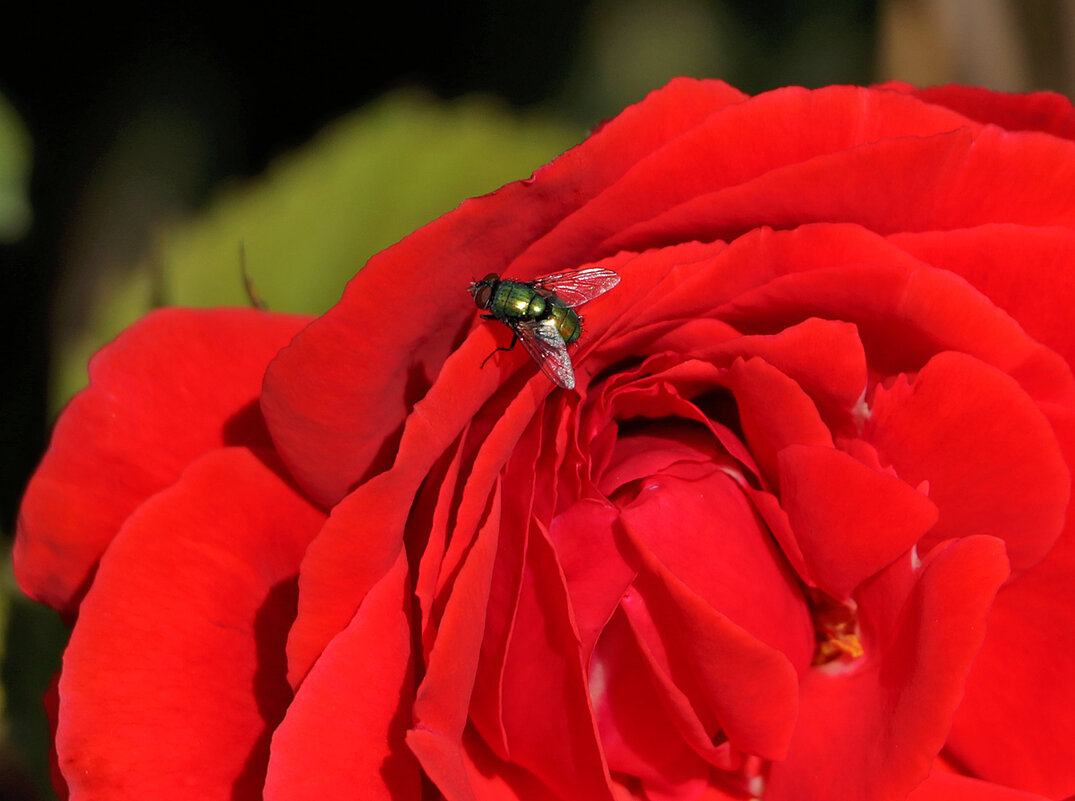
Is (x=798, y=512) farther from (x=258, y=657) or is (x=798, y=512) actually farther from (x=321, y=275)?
(x=321, y=275)

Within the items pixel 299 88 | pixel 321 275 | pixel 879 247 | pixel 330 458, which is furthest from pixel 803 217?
pixel 299 88

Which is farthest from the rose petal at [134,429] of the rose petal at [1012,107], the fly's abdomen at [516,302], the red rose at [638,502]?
the rose petal at [1012,107]

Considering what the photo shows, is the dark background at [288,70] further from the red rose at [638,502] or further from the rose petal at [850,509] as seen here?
the rose petal at [850,509]

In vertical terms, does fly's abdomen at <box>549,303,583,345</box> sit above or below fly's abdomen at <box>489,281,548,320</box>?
below

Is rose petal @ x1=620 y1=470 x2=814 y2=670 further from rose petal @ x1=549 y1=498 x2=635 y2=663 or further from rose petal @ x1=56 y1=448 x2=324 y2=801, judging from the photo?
rose petal @ x1=56 y1=448 x2=324 y2=801

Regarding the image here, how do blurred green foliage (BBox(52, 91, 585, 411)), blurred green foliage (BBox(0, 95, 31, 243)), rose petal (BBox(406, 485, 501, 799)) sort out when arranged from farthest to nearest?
1. blurred green foliage (BBox(52, 91, 585, 411))
2. blurred green foliage (BBox(0, 95, 31, 243))
3. rose petal (BBox(406, 485, 501, 799))

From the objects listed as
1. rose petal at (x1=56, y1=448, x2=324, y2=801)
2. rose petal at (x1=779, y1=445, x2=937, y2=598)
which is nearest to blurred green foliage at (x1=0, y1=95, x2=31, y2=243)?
rose petal at (x1=56, y1=448, x2=324, y2=801)

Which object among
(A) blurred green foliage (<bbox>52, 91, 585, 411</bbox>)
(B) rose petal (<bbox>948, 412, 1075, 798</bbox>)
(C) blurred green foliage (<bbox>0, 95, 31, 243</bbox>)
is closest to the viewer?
(B) rose petal (<bbox>948, 412, 1075, 798</bbox>)
